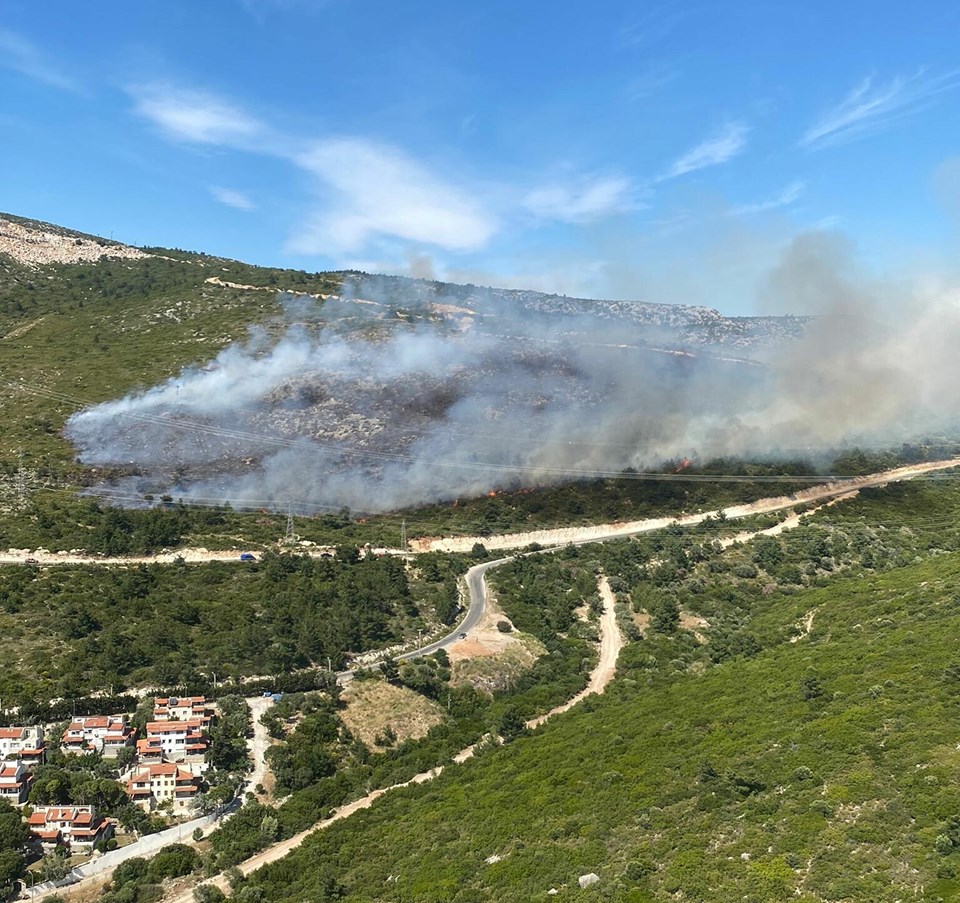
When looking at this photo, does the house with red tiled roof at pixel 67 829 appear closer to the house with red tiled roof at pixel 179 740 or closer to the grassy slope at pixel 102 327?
the house with red tiled roof at pixel 179 740

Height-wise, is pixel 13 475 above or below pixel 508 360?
below

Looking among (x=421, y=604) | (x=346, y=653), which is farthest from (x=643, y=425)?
(x=346, y=653)

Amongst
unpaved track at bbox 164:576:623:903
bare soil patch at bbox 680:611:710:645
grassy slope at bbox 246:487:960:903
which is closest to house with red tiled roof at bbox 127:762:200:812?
unpaved track at bbox 164:576:623:903

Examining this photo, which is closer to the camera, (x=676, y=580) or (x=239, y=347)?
(x=676, y=580)

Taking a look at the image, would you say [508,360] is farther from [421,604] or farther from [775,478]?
[421,604]

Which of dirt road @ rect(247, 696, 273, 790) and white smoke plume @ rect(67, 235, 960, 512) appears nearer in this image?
dirt road @ rect(247, 696, 273, 790)

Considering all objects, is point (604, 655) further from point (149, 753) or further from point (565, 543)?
point (149, 753)

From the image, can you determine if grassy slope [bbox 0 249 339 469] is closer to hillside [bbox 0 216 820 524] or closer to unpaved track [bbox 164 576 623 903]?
hillside [bbox 0 216 820 524]
